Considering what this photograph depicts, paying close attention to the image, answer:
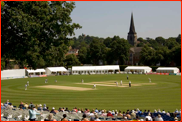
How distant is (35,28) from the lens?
30078mm

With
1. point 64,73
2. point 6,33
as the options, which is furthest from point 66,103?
point 64,73

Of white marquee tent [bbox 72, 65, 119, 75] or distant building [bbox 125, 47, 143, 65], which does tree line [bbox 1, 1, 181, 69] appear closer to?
white marquee tent [bbox 72, 65, 119, 75]

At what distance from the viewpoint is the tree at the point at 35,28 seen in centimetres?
3005

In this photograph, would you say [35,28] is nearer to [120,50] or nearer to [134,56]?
[120,50]

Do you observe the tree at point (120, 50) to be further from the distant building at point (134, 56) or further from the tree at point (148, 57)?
the distant building at point (134, 56)

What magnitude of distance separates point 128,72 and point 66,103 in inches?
2614

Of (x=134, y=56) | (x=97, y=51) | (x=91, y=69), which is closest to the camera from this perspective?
(x=91, y=69)

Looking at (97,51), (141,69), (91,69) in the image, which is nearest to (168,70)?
(141,69)

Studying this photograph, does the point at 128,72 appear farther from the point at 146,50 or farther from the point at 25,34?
the point at 25,34

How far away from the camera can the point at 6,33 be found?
3109 centimetres

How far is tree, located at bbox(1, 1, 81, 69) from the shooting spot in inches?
1183

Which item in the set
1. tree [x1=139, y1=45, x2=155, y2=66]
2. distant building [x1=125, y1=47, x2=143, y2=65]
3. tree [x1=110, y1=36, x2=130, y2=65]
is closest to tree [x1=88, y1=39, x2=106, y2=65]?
tree [x1=110, y1=36, x2=130, y2=65]

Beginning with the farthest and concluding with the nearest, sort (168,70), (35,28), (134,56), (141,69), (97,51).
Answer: (134,56) < (97,51) < (141,69) < (168,70) < (35,28)

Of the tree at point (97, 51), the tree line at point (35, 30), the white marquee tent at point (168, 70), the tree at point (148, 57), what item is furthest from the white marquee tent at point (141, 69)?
the tree line at point (35, 30)
